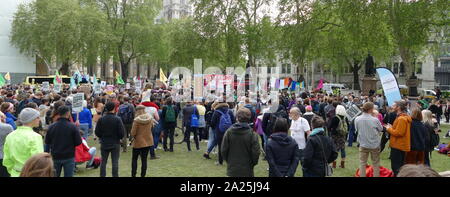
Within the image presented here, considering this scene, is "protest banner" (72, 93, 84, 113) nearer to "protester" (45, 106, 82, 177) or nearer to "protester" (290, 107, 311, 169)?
"protester" (45, 106, 82, 177)

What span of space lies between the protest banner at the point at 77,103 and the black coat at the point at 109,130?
303 cm

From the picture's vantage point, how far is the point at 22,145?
16.7 feet

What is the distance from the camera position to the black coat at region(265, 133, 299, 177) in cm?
573

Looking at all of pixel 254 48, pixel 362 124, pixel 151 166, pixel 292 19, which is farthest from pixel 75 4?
pixel 362 124

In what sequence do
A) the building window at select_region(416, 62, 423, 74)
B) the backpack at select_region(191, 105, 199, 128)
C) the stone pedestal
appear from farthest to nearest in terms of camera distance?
the building window at select_region(416, 62, 423, 74)
the stone pedestal
the backpack at select_region(191, 105, 199, 128)

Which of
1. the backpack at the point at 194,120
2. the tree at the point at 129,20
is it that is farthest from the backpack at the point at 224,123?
the tree at the point at 129,20

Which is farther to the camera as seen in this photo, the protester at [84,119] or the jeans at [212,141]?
the jeans at [212,141]

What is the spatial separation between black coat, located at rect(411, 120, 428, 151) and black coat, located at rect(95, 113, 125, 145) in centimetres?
555

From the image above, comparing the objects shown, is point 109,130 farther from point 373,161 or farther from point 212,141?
point 373,161

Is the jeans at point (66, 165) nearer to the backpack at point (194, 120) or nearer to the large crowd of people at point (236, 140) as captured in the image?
the large crowd of people at point (236, 140)

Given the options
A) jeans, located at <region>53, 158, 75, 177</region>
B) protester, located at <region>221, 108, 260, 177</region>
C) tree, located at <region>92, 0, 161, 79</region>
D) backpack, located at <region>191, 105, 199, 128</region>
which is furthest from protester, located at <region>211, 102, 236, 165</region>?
tree, located at <region>92, 0, 161, 79</region>

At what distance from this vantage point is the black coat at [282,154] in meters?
5.73

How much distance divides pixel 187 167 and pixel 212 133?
1508 mm

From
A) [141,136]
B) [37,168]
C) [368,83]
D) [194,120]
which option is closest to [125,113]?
[194,120]
